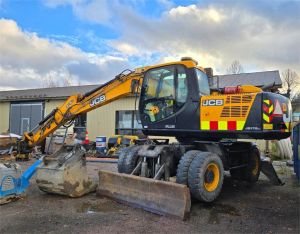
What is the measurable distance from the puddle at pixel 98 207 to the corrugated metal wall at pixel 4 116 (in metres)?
18.4

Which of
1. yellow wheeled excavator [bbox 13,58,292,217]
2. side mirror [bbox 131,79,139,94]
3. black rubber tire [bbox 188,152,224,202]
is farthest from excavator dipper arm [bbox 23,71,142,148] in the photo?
black rubber tire [bbox 188,152,224,202]

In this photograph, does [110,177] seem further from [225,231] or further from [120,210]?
[225,231]

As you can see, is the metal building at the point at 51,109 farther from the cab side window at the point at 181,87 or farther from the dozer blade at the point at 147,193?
the dozer blade at the point at 147,193

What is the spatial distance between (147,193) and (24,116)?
59.3 ft

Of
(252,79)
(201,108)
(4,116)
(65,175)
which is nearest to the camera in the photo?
(65,175)

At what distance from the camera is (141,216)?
5598 millimetres

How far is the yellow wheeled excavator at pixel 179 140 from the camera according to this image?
5984 mm

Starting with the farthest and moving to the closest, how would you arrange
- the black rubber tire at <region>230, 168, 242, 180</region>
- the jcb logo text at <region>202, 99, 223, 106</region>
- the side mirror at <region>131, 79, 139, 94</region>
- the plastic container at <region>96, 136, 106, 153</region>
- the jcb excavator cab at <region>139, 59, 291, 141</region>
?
the plastic container at <region>96, 136, 106, 153</region> < the black rubber tire at <region>230, 168, 242, 180</region> < the side mirror at <region>131, 79, 139, 94</region> < the jcb logo text at <region>202, 99, 223, 106</region> < the jcb excavator cab at <region>139, 59, 291, 141</region>

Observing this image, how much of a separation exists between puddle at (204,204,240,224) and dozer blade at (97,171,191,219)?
1.59ft

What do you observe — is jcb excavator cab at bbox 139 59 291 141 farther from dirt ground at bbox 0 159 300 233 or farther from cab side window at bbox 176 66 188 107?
dirt ground at bbox 0 159 300 233

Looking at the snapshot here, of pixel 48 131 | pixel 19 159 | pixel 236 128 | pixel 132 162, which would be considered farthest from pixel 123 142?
pixel 236 128

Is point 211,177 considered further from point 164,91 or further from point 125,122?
point 125,122

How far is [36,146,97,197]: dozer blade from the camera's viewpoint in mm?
6535

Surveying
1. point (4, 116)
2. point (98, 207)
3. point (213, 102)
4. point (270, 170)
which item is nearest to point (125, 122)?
point (4, 116)
